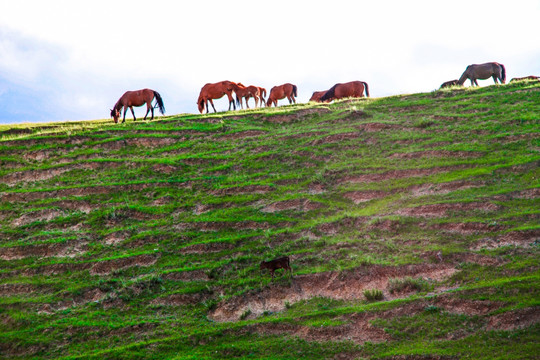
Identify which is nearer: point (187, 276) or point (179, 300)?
point (179, 300)

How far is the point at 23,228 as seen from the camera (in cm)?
1998

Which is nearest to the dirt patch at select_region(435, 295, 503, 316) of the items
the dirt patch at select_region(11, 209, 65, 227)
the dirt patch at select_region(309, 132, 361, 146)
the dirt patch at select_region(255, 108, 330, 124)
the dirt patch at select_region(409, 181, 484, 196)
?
the dirt patch at select_region(409, 181, 484, 196)

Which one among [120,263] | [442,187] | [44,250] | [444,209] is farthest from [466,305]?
[44,250]

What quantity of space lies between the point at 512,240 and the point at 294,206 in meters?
7.98

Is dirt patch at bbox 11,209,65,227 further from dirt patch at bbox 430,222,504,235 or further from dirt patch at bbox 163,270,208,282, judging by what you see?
dirt patch at bbox 430,222,504,235

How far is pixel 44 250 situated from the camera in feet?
60.3

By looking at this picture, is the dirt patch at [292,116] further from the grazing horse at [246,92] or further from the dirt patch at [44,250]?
the dirt patch at [44,250]

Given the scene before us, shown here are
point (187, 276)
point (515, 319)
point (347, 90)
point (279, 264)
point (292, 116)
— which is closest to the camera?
point (515, 319)

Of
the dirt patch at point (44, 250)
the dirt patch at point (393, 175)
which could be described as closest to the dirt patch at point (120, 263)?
the dirt patch at point (44, 250)

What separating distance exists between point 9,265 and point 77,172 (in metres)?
7.35

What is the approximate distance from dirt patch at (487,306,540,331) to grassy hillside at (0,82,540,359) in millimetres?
35

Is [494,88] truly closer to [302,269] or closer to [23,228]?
[302,269]

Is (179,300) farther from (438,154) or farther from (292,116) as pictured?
(292,116)

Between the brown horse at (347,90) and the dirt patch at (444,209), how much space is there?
69.1 ft
